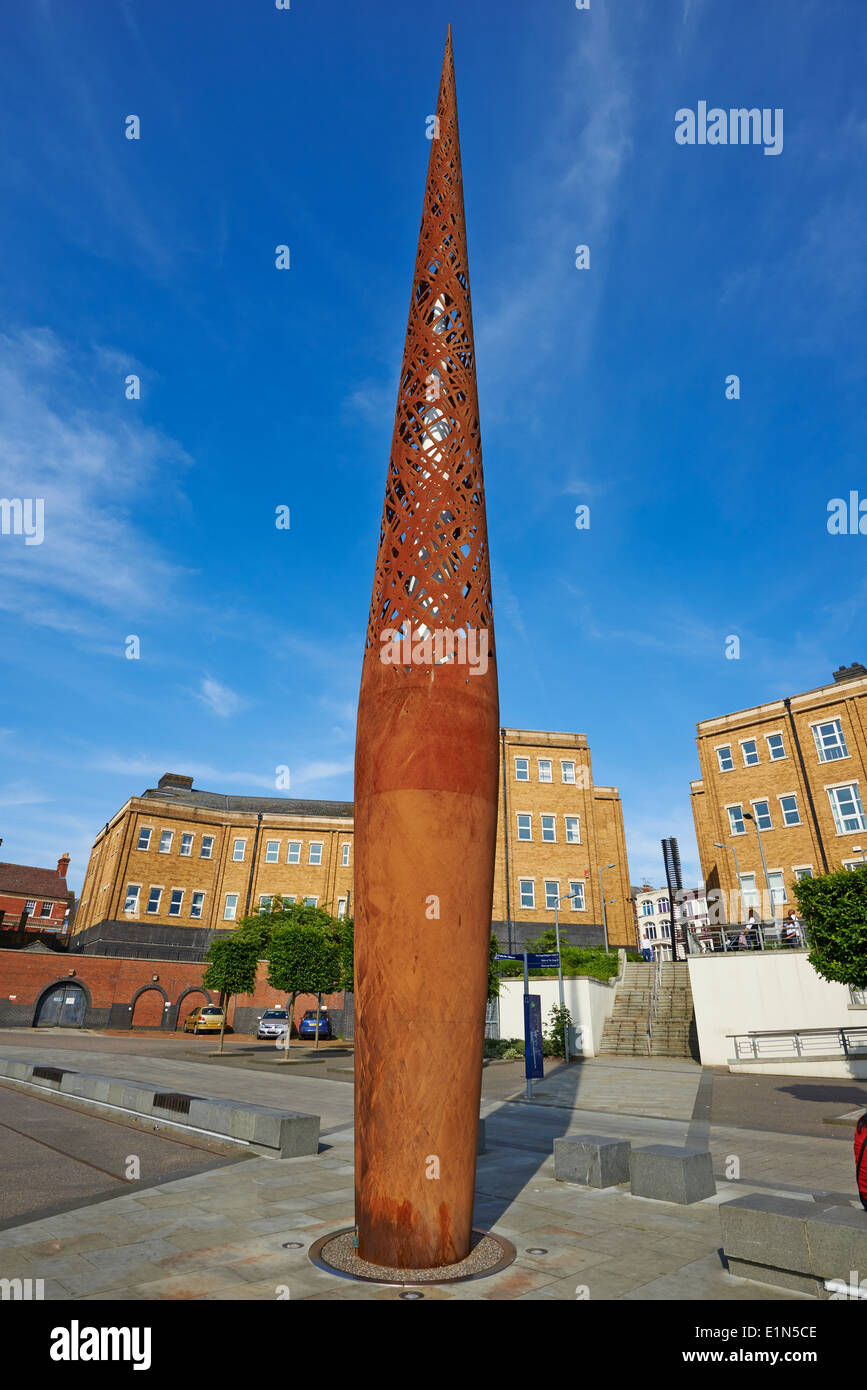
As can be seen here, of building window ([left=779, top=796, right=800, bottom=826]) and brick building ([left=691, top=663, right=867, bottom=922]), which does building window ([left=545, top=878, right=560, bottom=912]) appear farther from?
building window ([left=779, top=796, right=800, bottom=826])

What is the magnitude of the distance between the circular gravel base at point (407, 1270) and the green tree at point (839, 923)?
Answer: 12.7 metres

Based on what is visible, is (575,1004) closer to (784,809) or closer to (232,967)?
(232,967)

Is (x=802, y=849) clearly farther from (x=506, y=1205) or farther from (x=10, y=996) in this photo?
(x=10, y=996)

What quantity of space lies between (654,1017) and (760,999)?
5.73 m

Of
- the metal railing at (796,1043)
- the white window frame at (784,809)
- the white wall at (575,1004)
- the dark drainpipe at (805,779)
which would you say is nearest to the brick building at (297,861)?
the white wall at (575,1004)

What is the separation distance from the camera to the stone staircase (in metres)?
26.7

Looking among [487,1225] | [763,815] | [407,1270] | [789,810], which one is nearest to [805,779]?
[789,810]

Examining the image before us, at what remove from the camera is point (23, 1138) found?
11039 millimetres

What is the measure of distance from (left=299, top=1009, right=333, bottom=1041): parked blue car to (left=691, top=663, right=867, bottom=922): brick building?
67.4ft

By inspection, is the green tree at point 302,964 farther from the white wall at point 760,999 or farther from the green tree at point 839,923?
the green tree at point 839,923

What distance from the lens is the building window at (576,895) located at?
40.4m
